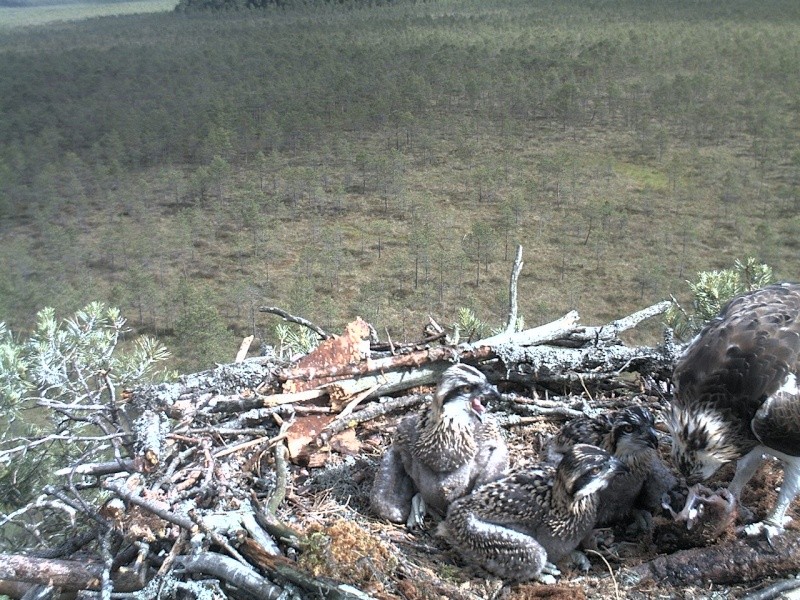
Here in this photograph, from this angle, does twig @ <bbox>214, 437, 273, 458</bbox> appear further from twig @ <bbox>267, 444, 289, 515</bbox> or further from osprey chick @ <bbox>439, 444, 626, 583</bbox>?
osprey chick @ <bbox>439, 444, 626, 583</bbox>

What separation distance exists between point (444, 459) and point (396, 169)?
95.8 ft

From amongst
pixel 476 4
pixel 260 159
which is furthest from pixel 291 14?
pixel 260 159

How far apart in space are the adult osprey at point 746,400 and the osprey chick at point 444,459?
103 centimetres

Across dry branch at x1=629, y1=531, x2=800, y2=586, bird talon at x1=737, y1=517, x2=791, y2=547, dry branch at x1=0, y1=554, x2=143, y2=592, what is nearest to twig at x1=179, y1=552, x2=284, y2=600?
dry branch at x1=0, y1=554, x2=143, y2=592

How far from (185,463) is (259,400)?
640mm

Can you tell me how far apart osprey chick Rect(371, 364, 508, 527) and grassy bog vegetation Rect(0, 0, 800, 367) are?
13.6 metres

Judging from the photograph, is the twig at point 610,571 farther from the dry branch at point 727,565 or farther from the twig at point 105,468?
the twig at point 105,468

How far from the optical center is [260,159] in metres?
34.5

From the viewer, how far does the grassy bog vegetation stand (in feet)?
75.6

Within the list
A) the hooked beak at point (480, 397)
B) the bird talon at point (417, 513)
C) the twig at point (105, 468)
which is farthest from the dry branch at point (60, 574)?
the hooked beak at point (480, 397)

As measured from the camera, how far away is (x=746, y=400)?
3486mm

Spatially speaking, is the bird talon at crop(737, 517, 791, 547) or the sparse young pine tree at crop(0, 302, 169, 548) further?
the sparse young pine tree at crop(0, 302, 169, 548)

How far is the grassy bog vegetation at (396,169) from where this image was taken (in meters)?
23.0

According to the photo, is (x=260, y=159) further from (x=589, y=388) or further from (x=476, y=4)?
(x=476, y=4)
